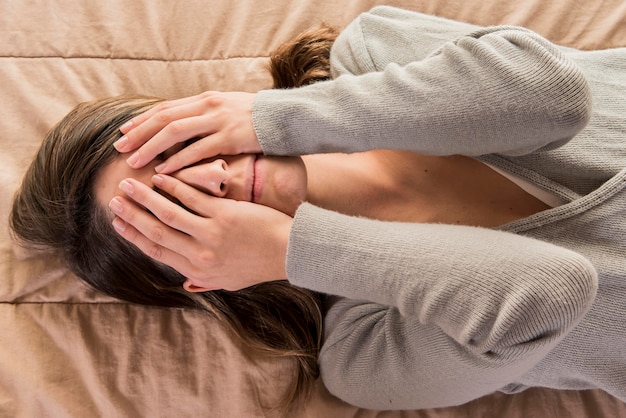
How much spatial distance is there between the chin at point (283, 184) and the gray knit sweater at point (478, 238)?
0.02m

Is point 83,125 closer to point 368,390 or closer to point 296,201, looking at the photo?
point 296,201

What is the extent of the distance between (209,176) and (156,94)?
45 centimetres

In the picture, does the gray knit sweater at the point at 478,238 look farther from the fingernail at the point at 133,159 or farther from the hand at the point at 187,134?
the fingernail at the point at 133,159

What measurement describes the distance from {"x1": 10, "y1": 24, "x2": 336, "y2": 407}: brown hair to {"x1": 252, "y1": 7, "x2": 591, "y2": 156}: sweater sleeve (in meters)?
0.24

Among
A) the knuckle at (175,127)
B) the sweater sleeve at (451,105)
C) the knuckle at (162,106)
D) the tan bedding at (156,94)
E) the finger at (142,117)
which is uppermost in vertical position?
the sweater sleeve at (451,105)

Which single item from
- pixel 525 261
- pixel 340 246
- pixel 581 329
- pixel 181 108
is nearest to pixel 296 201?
pixel 340 246

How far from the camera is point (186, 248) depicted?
0.95m

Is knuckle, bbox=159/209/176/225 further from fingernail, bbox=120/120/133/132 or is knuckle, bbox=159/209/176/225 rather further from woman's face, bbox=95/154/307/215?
fingernail, bbox=120/120/133/132

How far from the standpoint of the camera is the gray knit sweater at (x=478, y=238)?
32.2 inches

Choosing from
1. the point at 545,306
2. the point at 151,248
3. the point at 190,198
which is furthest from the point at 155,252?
the point at 545,306

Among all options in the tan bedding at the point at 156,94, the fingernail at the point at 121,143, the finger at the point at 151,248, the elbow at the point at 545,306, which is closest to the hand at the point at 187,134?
the fingernail at the point at 121,143

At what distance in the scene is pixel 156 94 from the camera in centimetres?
127

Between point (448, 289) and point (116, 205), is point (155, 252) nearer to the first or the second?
point (116, 205)

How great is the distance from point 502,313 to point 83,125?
2.48 ft
